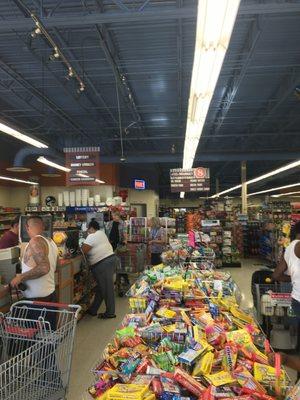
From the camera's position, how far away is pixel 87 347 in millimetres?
5387

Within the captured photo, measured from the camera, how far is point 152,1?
593 centimetres

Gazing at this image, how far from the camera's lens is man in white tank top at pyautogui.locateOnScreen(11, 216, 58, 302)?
4.00 m

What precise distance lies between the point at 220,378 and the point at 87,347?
139 inches

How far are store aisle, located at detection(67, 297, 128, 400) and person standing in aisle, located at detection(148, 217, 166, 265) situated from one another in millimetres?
2529

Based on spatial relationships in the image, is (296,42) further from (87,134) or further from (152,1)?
(87,134)

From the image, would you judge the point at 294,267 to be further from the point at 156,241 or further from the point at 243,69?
the point at 156,241

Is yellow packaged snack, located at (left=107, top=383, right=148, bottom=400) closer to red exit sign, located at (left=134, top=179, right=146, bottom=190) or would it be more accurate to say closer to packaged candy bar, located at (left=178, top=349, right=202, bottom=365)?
packaged candy bar, located at (left=178, top=349, right=202, bottom=365)

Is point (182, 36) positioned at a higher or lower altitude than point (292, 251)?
higher

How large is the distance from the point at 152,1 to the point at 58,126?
8140 mm

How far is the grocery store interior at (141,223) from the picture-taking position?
2623 mm

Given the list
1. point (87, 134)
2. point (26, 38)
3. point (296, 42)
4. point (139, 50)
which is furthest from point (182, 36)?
point (87, 134)

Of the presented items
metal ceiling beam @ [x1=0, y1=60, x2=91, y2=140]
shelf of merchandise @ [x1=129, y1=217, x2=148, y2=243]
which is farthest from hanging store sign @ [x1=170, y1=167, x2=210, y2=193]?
shelf of merchandise @ [x1=129, y1=217, x2=148, y2=243]

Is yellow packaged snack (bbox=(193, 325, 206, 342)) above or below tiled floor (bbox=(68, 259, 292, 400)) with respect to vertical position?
above

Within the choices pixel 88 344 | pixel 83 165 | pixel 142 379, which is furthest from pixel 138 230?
pixel 142 379
